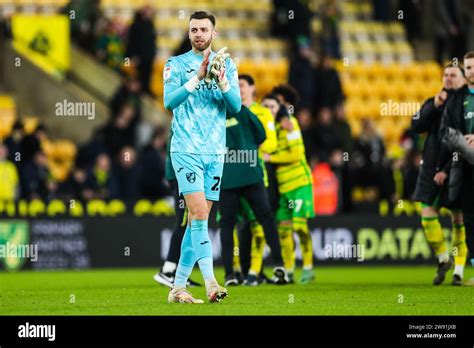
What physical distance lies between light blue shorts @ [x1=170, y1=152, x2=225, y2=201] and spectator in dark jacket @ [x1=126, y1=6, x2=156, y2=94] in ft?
41.4

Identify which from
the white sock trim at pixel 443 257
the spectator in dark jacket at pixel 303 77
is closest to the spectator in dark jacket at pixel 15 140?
the spectator in dark jacket at pixel 303 77

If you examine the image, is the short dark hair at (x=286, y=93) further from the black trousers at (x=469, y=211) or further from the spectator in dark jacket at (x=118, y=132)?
the spectator in dark jacket at (x=118, y=132)

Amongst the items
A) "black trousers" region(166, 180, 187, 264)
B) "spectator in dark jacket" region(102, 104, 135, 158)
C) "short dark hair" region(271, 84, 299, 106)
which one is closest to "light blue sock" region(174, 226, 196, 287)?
"black trousers" region(166, 180, 187, 264)

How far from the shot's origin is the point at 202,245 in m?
11.8

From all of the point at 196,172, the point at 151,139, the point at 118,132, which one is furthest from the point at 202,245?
the point at 118,132

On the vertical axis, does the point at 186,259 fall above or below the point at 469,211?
below

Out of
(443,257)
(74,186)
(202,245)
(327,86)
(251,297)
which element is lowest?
(251,297)

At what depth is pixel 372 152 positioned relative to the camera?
2392cm

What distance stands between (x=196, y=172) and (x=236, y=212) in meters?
3.32

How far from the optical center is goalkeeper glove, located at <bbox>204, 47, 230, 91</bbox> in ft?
37.5

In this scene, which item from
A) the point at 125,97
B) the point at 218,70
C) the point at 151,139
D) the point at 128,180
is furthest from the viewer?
the point at 125,97

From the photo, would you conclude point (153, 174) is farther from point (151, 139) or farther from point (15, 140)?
point (15, 140)
